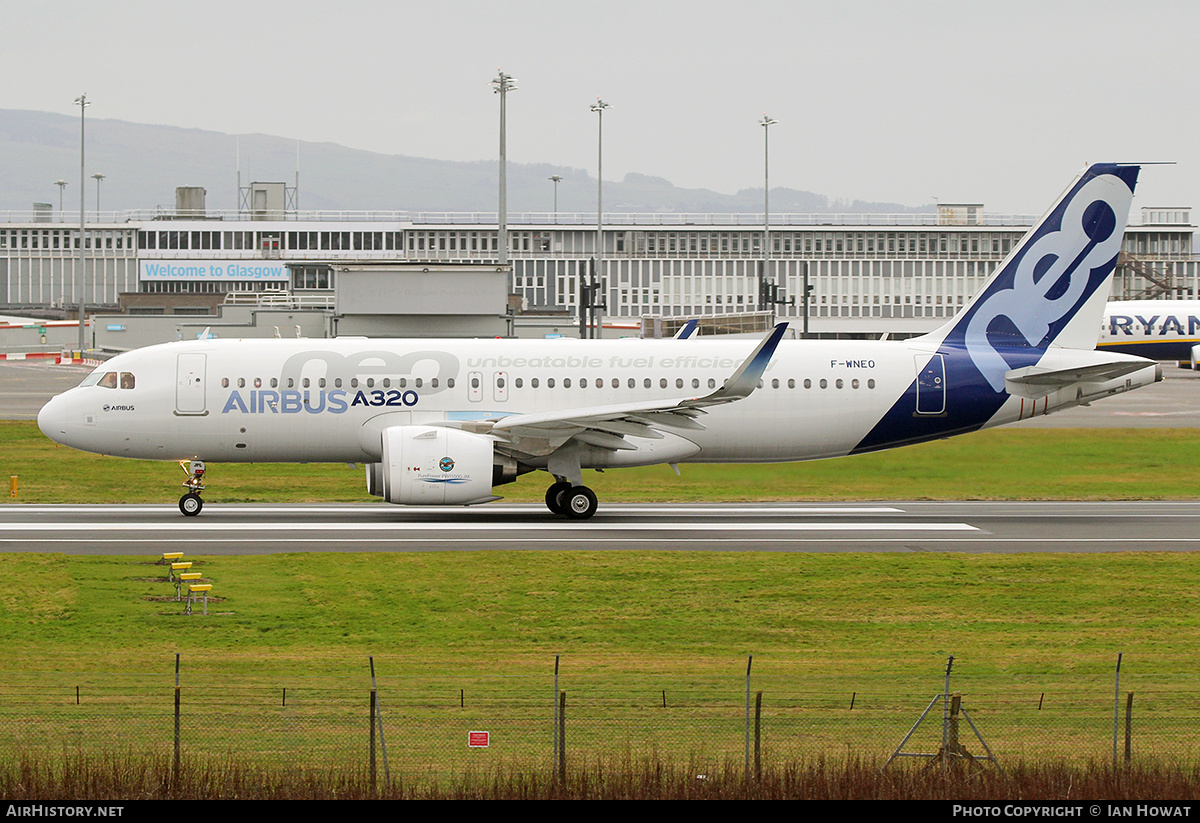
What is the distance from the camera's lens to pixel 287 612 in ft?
74.1

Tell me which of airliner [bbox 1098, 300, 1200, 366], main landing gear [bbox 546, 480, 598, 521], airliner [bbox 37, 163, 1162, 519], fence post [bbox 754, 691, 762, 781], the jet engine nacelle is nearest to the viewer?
fence post [bbox 754, 691, 762, 781]

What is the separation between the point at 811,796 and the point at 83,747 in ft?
22.3

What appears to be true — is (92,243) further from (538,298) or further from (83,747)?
(83,747)

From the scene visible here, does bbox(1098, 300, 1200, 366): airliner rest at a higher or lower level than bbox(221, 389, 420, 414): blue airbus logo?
higher

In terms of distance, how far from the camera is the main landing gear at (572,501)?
33625 mm

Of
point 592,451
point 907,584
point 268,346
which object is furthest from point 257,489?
point 907,584

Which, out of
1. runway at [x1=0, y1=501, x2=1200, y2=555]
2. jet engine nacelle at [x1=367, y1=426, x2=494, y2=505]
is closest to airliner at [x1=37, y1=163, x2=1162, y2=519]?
jet engine nacelle at [x1=367, y1=426, x2=494, y2=505]

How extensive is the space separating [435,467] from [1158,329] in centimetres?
8211

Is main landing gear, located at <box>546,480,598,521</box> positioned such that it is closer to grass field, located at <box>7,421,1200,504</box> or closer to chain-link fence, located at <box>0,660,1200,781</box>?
grass field, located at <box>7,421,1200,504</box>

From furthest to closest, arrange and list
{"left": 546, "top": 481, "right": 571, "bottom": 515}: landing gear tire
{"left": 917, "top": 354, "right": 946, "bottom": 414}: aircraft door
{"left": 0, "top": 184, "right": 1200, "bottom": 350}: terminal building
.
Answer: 1. {"left": 0, "top": 184, "right": 1200, "bottom": 350}: terminal building
2. {"left": 917, "top": 354, "right": 946, "bottom": 414}: aircraft door
3. {"left": 546, "top": 481, "right": 571, "bottom": 515}: landing gear tire

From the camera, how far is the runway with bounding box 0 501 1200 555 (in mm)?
29203

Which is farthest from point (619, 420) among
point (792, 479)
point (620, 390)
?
point (792, 479)

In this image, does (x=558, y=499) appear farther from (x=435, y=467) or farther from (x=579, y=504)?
(x=435, y=467)
